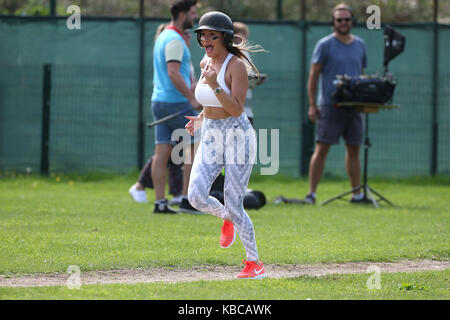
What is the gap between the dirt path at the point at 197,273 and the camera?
5762 millimetres

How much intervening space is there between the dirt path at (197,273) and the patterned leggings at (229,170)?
1.35ft

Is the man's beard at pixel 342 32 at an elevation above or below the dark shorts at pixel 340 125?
above

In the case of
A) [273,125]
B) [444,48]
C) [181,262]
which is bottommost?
[181,262]

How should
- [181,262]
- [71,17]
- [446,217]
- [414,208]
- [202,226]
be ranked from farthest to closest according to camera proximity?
[71,17] → [414,208] → [446,217] → [202,226] → [181,262]

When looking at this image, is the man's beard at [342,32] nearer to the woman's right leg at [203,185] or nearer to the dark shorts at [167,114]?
the dark shorts at [167,114]

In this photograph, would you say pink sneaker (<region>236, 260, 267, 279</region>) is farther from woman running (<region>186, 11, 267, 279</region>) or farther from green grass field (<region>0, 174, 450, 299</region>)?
green grass field (<region>0, 174, 450, 299</region>)

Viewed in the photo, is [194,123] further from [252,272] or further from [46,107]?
[46,107]

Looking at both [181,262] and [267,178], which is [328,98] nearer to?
[267,178]

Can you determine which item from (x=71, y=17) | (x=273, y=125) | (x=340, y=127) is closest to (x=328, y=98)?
(x=340, y=127)

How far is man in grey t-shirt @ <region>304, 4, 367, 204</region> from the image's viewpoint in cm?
1118

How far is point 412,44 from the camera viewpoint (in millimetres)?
14664

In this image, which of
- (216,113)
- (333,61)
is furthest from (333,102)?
(216,113)

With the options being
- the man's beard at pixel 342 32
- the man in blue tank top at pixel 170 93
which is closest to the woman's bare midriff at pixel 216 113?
the man in blue tank top at pixel 170 93
